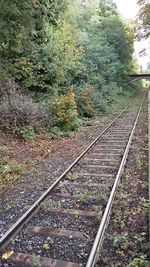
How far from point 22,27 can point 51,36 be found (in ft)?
24.5

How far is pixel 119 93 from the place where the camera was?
32062mm

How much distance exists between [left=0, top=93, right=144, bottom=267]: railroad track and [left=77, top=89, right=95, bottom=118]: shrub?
880cm

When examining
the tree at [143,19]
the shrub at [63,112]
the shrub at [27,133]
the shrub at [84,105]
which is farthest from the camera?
the tree at [143,19]

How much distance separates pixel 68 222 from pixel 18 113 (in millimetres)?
6630

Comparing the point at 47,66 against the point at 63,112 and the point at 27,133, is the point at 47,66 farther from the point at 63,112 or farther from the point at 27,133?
the point at 27,133

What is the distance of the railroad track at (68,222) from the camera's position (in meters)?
4.31

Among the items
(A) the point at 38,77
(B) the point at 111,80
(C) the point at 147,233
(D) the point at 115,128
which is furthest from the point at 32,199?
(B) the point at 111,80

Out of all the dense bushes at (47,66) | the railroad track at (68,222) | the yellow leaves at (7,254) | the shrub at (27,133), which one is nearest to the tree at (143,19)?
the dense bushes at (47,66)

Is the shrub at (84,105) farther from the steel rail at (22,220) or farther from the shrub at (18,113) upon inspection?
the steel rail at (22,220)

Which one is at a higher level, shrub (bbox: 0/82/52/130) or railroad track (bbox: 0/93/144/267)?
shrub (bbox: 0/82/52/130)

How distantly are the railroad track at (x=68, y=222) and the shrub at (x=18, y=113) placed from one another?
3734 millimetres

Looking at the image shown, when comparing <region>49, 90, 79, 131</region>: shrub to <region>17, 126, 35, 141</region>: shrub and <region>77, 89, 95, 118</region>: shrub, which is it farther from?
<region>77, 89, 95, 118</region>: shrub

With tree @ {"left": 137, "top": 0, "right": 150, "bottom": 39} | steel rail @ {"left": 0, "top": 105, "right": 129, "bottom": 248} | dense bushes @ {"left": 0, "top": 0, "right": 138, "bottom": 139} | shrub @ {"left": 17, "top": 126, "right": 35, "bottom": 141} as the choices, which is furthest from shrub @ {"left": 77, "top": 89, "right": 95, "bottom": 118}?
tree @ {"left": 137, "top": 0, "right": 150, "bottom": 39}

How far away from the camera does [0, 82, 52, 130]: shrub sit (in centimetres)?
1108
